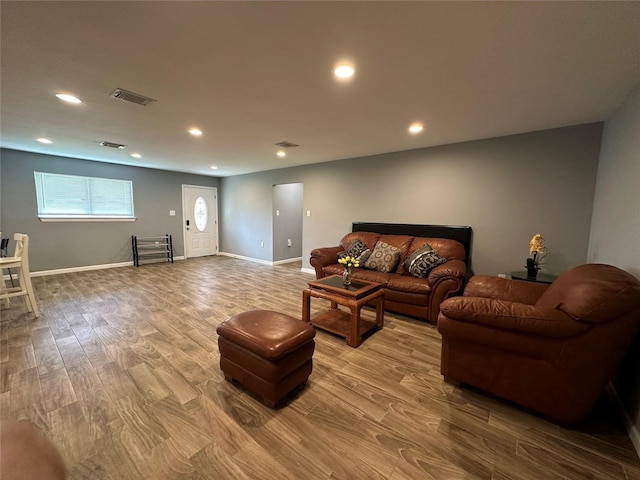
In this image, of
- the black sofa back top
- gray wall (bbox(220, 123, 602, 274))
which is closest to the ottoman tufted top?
the black sofa back top

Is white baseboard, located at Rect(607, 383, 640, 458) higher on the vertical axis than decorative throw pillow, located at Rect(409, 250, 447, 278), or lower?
lower

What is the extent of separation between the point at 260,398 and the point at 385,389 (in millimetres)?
954

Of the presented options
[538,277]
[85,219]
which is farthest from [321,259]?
[85,219]

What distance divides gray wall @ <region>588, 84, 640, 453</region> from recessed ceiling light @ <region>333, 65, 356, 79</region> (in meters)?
2.29

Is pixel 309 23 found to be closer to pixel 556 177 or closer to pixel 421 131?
pixel 421 131

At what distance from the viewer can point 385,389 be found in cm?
194

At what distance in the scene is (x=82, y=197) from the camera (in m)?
5.48

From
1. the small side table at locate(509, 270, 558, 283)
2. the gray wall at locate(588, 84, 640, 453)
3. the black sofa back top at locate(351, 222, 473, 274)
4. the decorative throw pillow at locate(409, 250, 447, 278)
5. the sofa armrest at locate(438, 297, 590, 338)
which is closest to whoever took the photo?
the sofa armrest at locate(438, 297, 590, 338)

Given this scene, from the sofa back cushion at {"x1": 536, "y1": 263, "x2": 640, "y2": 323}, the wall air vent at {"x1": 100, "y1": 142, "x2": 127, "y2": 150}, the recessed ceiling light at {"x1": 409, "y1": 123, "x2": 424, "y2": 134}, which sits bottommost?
the sofa back cushion at {"x1": 536, "y1": 263, "x2": 640, "y2": 323}

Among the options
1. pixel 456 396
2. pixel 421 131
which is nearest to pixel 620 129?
pixel 421 131

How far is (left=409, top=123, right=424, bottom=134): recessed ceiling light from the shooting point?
3031mm

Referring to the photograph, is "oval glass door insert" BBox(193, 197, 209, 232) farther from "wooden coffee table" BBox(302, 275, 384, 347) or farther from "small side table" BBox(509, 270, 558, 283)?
"small side table" BBox(509, 270, 558, 283)

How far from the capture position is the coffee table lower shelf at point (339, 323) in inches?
109

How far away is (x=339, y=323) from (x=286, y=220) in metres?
4.38
